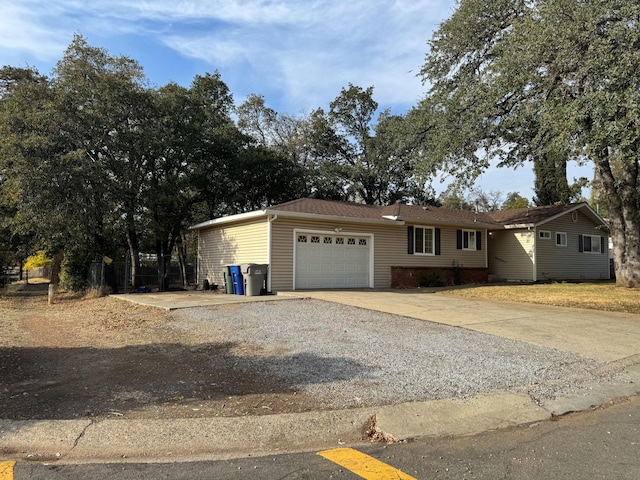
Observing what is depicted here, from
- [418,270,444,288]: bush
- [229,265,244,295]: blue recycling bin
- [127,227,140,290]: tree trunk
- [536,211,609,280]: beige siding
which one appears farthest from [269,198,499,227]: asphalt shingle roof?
[127,227,140,290]: tree trunk

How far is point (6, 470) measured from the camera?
3506mm

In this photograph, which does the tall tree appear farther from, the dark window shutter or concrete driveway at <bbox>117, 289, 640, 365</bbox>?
concrete driveway at <bbox>117, 289, 640, 365</bbox>

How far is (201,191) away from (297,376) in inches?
788

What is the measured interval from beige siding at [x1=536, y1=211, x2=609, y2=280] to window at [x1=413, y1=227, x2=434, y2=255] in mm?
6251

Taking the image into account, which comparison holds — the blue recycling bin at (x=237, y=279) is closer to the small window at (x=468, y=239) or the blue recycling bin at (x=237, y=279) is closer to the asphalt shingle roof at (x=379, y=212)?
the asphalt shingle roof at (x=379, y=212)

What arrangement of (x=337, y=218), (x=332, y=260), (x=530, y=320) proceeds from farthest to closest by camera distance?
(x=332, y=260)
(x=337, y=218)
(x=530, y=320)

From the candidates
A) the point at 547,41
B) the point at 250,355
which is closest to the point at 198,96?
the point at 547,41

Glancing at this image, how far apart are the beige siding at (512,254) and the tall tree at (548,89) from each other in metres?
4.15

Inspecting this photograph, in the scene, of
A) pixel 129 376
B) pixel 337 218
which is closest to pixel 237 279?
pixel 337 218

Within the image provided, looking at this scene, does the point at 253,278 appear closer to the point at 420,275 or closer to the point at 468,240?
the point at 420,275

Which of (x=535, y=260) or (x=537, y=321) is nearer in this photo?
(x=537, y=321)

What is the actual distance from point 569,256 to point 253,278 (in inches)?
717

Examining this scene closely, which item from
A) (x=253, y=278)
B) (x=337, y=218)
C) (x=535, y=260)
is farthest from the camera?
(x=535, y=260)

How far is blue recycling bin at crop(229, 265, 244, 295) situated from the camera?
53.5ft
